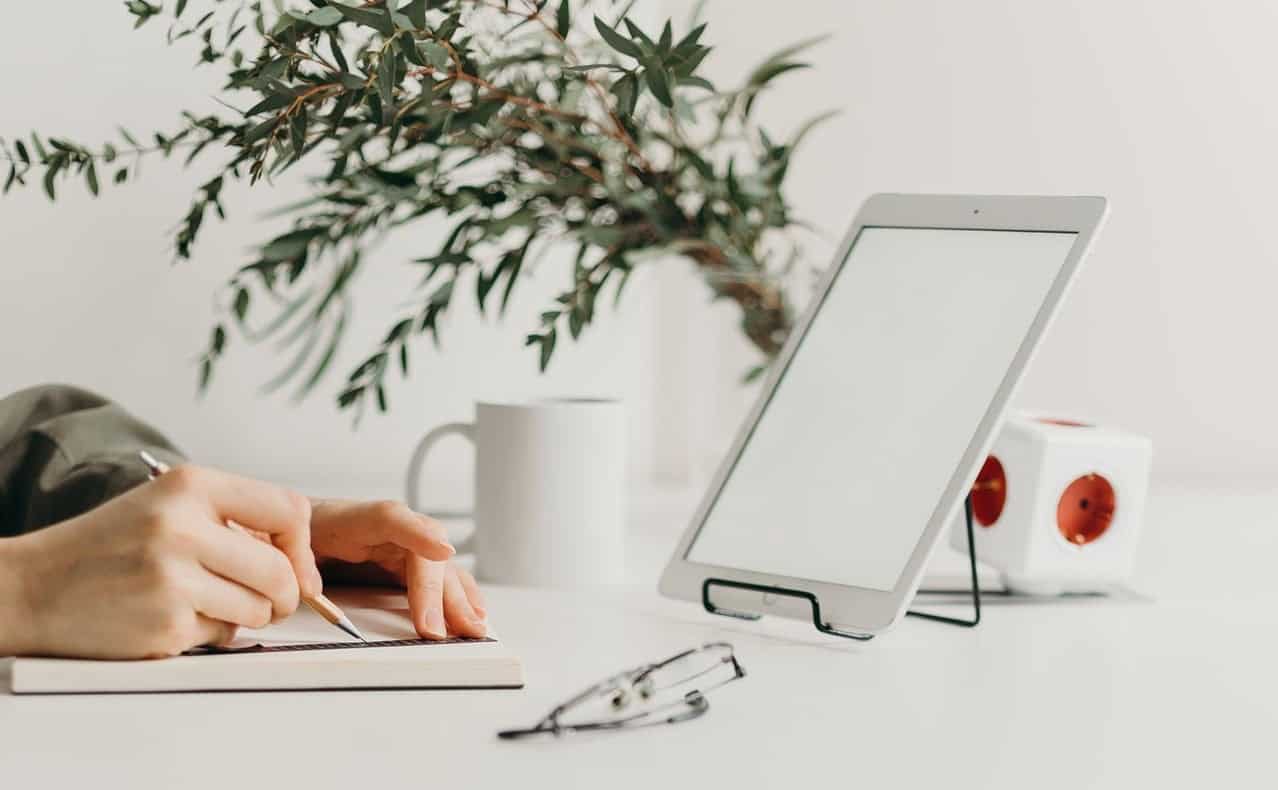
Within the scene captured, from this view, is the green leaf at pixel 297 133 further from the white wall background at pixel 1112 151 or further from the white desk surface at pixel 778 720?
the white wall background at pixel 1112 151

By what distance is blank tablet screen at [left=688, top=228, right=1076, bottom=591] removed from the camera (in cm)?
92

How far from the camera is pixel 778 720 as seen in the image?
73cm

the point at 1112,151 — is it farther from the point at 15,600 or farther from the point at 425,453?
the point at 15,600

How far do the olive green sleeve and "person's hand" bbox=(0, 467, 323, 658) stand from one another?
10.7 inches

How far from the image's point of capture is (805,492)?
968mm

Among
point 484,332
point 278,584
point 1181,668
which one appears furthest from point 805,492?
point 484,332

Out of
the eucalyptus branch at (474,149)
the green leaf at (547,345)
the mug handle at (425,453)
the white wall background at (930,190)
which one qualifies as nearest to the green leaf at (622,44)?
the eucalyptus branch at (474,149)

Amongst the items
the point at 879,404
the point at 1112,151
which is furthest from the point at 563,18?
the point at 1112,151

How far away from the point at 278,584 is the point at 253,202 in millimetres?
963

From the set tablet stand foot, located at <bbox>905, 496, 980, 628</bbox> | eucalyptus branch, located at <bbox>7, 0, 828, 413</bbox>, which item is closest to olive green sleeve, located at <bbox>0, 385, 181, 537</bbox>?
eucalyptus branch, located at <bbox>7, 0, 828, 413</bbox>

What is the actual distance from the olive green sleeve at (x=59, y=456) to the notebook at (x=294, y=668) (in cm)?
26

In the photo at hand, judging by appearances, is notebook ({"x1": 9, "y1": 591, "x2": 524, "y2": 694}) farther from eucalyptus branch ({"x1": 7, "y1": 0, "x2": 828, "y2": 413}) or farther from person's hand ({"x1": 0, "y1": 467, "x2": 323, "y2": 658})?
eucalyptus branch ({"x1": 7, "y1": 0, "x2": 828, "y2": 413})

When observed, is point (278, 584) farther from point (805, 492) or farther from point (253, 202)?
Answer: point (253, 202)

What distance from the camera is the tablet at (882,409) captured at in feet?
2.96
